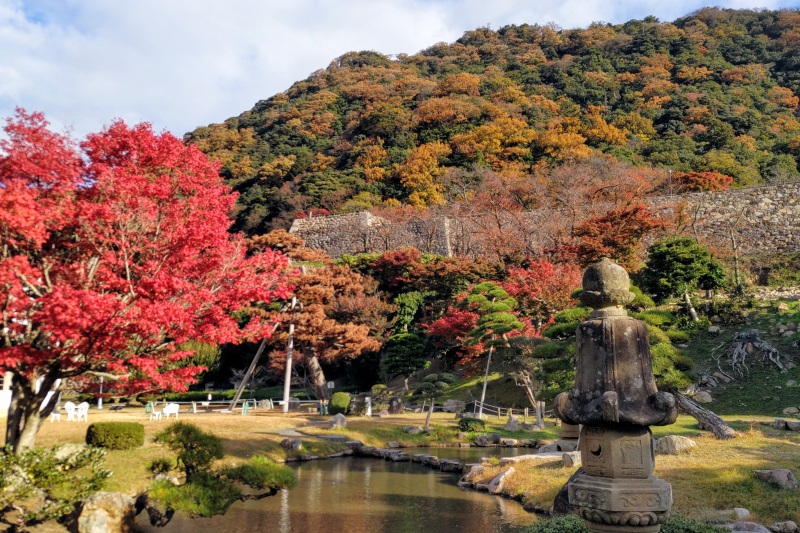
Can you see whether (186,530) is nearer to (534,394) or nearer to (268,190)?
(534,394)

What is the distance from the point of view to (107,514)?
7.54 metres

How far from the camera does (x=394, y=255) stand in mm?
31594

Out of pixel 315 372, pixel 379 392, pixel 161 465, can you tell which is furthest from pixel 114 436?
pixel 379 392

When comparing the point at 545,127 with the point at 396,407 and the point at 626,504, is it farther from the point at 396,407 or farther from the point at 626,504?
the point at 626,504

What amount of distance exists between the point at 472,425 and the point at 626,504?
13806 millimetres

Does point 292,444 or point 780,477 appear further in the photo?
point 292,444

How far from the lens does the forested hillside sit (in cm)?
3825

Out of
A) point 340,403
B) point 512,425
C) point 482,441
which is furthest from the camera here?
point 340,403

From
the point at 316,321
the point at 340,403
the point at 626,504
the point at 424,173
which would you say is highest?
the point at 424,173

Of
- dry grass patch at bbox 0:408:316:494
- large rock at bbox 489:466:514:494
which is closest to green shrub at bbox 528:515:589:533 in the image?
large rock at bbox 489:466:514:494

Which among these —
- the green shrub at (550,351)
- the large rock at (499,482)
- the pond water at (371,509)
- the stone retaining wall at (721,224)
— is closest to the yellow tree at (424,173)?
the stone retaining wall at (721,224)

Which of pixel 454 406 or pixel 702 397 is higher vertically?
pixel 702 397

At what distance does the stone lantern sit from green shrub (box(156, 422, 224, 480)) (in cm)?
507

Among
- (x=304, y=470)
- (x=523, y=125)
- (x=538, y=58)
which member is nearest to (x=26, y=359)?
(x=304, y=470)
